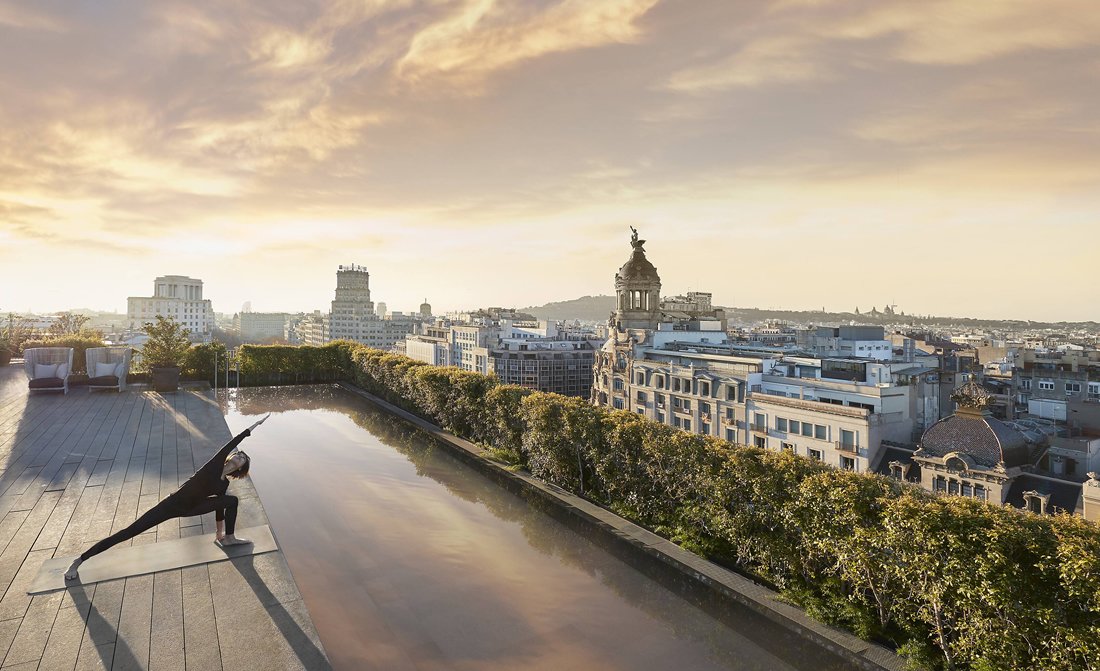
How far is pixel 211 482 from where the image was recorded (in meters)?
10.9

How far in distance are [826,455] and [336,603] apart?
2842 centimetres

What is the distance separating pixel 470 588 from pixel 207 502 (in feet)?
24.0

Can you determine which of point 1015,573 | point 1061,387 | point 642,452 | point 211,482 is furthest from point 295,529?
point 1061,387

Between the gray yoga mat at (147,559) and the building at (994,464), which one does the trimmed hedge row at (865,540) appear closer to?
the building at (994,464)

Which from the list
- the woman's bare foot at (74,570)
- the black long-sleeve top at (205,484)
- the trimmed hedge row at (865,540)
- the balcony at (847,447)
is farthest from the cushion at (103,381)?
the balcony at (847,447)

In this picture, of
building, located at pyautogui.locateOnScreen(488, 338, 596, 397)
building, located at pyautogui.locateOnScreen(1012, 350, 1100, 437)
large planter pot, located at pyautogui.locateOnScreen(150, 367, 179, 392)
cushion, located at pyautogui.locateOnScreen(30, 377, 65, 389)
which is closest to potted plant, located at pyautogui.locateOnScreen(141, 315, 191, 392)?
large planter pot, located at pyautogui.locateOnScreen(150, 367, 179, 392)

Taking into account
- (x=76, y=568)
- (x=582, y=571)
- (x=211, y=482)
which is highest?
(x=211, y=482)

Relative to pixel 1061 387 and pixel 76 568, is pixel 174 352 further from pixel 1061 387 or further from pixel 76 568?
pixel 1061 387

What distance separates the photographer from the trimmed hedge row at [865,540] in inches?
452

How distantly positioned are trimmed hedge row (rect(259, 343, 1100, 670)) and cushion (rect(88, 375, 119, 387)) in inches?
843

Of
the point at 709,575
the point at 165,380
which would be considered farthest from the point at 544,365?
the point at 709,575

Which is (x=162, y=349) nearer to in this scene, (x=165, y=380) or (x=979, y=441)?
(x=165, y=380)

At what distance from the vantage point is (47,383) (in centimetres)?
2731

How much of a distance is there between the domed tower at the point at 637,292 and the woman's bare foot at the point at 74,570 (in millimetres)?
50328
